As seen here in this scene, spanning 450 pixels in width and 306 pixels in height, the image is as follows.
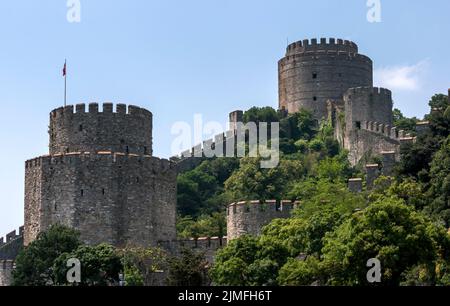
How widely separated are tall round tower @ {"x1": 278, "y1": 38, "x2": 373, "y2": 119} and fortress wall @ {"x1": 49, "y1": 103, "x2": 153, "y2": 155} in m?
25.2

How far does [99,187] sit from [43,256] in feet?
18.9

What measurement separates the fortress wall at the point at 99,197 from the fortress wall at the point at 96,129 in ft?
7.26

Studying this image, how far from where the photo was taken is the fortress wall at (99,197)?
187 ft

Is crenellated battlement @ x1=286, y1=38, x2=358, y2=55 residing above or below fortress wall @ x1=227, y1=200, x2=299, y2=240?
above

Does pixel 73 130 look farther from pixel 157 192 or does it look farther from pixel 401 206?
pixel 401 206

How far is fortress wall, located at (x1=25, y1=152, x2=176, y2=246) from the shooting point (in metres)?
57.1

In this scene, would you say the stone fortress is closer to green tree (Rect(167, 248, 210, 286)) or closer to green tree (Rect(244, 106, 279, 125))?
green tree (Rect(167, 248, 210, 286))

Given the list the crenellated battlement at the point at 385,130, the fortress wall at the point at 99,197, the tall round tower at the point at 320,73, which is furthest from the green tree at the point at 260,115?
the fortress wall at the point at 99,197

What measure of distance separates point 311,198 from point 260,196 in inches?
446

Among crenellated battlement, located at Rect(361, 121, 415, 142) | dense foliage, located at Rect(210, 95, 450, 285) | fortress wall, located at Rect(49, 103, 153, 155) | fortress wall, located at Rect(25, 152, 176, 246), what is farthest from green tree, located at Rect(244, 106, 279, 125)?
fortress wall, located at Rect(25, 152, 176, 246)

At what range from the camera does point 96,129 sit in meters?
60.3

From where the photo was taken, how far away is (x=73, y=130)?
60.4 meters

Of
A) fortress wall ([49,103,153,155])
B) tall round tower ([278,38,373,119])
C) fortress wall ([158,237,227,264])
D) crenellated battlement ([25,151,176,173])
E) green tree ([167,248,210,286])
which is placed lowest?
green tree ([167,248,210,286])

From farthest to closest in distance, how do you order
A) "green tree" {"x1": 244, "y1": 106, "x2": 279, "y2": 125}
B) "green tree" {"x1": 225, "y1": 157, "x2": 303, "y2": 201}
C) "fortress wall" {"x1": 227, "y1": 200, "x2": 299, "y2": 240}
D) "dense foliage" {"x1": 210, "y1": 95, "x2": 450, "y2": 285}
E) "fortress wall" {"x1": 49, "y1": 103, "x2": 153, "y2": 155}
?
"green tree" {"x1": 244, "y1": 106, "x2": 279, "y2": 125} → "green tree" {"x1": 225, "y1": 157, "x2": 303, "y2": 201} → "fortress wall" {"x1": 49, "y1": 103, "x2": 153, "y2": 155} → "fortress wall" {"x1": 227, "y1": 200, "x2": 299, "y2": 240} → "dense foliage" {"x1": 210, "y1": 95, "x2": 450, "y2": 285}
